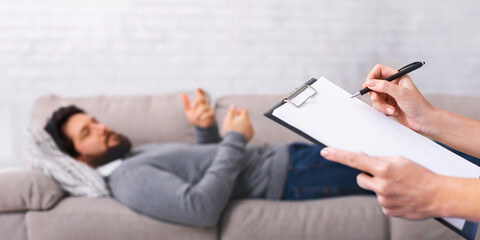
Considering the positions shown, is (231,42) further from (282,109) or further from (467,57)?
(282,109)

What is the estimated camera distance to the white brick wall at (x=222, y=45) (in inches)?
103

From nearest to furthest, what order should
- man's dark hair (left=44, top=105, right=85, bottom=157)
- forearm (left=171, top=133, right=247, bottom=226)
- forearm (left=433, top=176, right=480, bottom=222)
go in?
1. forearm (left=433, top=176, right=480, bottom=222)
2. forearm (left=171, top=133, right=247, bottom=226)
3. man's dark hair (left=44, top=105, right=85, bottom=157)

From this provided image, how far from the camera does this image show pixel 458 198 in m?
0.75

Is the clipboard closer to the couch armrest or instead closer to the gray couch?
the gray couch

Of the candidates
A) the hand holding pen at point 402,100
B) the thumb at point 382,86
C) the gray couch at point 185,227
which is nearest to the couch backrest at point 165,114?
the gray couch at point 185,227

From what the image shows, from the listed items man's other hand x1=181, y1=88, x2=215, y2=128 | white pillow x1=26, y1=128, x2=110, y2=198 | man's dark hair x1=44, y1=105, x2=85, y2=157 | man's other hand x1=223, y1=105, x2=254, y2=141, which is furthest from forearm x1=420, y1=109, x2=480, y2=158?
man's dark hair x1=44, y1=105, x2=85, y2=157

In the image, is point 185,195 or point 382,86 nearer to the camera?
point 382,86

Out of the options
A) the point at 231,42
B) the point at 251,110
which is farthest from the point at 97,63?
the point at 251,110

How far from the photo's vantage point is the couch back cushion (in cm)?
217

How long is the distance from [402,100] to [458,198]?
0.87 feet

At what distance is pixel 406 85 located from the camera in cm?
99

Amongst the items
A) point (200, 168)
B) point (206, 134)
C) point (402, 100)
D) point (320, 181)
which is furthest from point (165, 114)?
point (402, 100)

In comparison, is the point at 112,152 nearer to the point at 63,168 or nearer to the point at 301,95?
the point at 63,168

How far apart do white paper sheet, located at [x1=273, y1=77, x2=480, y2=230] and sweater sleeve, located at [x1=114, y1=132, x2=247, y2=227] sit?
81cm
